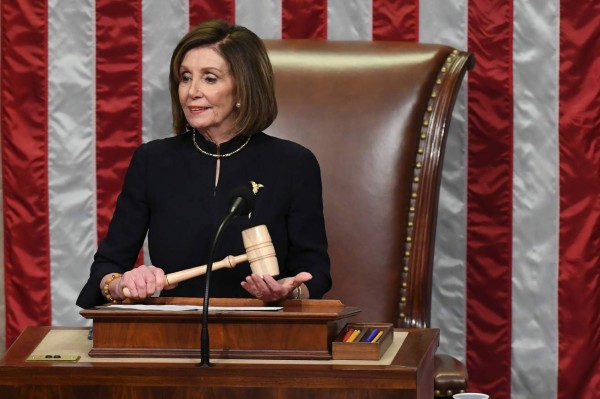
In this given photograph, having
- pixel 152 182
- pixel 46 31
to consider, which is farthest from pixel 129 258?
pixel 46 31

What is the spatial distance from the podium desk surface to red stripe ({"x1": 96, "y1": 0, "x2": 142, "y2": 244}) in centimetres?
175

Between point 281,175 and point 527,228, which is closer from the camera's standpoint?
point 281,175

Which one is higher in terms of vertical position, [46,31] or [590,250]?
[46,31]

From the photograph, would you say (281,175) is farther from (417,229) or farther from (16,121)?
(16,121)

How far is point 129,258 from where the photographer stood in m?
2.64

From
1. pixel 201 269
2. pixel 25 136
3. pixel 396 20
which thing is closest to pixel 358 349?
pixel 201 269

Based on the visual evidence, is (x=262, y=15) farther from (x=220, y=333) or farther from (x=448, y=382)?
(x=220, y=333)

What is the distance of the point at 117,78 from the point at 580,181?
1.53 m

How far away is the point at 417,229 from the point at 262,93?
29.5 inches

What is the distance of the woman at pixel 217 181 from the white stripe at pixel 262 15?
2.82ft

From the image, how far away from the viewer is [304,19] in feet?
11.6

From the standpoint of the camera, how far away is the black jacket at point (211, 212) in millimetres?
2607

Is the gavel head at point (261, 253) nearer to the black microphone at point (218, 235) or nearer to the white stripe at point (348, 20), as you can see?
the black microphone at point (218, 235)

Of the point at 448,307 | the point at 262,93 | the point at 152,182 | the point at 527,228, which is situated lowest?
the point at 448,307
